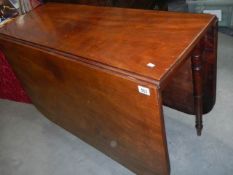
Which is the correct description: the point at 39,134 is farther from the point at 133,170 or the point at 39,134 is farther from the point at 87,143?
the point at 133,170

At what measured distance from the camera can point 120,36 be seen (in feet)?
3.48

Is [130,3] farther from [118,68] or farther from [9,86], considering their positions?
[118,68]

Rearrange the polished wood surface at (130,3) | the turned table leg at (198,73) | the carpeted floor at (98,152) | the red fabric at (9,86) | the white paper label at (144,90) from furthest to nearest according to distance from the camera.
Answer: the polished wood surface at (130,3), the red fabric at (9,86), the carpeted floor at (98,152), the turned table leg at (198,73), the white paper label at (144,90)

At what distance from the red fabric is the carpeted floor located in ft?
0.69

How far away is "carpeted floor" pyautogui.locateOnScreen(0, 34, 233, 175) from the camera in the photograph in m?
1.33

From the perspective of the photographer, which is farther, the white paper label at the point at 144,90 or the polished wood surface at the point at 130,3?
the polished wood surface at the point at 130,3

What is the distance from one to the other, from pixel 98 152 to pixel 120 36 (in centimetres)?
77

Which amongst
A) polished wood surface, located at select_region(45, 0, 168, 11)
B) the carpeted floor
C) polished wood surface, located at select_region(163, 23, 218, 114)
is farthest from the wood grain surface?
polished wood surface, located at select_region(45, 0, 168, 11)

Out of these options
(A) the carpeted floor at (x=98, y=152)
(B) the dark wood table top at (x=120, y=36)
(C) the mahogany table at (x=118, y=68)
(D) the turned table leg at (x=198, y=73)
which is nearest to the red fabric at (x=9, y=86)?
(A) the carpeted floor at (x=98, y=152)

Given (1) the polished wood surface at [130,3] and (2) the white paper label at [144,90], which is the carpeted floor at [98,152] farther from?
(1) the polished wood surface at [130,3]

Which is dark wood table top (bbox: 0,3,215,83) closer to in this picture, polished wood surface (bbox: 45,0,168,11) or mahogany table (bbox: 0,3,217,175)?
mahogany table (bbox: 0,3,217,175)

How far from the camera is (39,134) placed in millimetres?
1726

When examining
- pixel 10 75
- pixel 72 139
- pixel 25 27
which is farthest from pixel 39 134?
pixel 25 27

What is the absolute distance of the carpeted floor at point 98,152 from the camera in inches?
52.4
